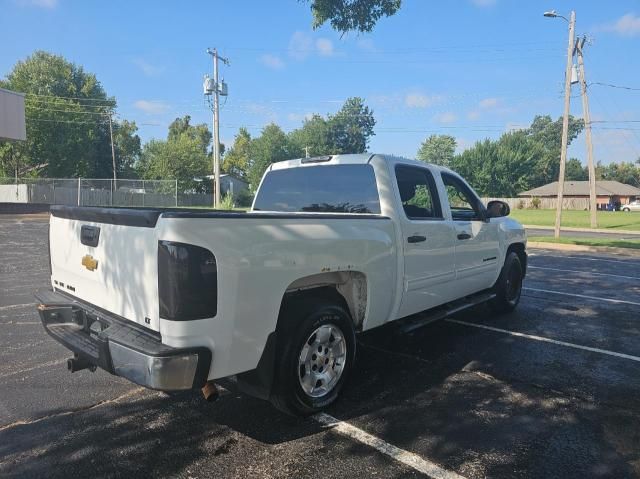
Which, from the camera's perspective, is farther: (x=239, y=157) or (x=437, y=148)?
(x=437, y=148)

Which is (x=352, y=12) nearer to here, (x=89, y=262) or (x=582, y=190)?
(x=89, y=262)

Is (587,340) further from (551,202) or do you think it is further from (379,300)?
(551,202)

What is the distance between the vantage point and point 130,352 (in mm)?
2732

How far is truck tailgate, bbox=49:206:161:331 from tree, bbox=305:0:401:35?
6.09m

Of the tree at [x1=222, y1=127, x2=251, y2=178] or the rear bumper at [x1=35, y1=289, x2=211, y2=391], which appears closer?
the rear bumper at [x1=35, y1=289, x2=211, y2=391]

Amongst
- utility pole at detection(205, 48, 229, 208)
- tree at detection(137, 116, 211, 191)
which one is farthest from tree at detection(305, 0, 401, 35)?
tree at detection(137, 116, 211, 191)

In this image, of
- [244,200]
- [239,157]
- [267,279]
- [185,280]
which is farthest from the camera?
[239,157]

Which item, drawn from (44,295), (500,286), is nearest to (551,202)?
(500,286)

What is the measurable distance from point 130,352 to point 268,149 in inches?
3213

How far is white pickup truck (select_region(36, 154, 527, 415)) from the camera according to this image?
8.73 feet

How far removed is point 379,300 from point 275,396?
123 cm

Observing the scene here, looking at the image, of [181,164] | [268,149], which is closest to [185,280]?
[181,164]

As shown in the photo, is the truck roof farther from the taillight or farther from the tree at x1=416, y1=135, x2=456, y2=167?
the tree at x1=416, y1=135, x2=456, y2=167

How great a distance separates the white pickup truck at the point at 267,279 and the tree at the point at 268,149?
77.4 metres
